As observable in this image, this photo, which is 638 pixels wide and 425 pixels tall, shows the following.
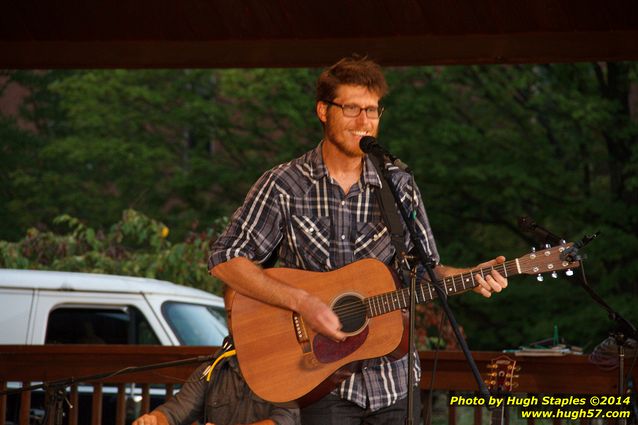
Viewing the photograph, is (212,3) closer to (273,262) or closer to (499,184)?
(273,262)

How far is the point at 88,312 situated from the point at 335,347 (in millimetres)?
4039

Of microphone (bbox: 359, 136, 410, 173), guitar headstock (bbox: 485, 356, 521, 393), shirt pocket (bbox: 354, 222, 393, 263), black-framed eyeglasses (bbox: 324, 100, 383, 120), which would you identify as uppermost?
black-framed eyeglasses (bbox: 324, 100, 383, 120)

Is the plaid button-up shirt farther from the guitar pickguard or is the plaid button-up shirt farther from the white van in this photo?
the white van

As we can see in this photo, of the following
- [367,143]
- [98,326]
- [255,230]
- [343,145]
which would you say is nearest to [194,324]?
[98,326]

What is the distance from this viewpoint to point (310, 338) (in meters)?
4.56

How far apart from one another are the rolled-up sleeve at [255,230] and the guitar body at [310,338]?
12 cm

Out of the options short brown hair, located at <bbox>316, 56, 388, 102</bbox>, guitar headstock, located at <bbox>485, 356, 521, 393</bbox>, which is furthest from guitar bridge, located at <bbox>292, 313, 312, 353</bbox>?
guitar headstock, located at <bbox>485, 356, 521, 393</bbox>

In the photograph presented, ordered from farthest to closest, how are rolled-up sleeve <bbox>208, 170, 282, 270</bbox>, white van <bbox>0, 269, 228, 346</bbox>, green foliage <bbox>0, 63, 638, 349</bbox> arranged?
green foliage <bbox>0, 63, 638, 349</bbox> < white van <bbox>0, 269, 228, 346</bbox> < rolled-up sleeve <bbox>208, 170, 282, 270</bbox>

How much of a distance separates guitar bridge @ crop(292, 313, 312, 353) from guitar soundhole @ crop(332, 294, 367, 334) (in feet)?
0.55

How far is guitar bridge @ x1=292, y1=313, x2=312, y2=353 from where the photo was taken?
4562 mm

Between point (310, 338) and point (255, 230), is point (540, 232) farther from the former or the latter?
point (255, 230)

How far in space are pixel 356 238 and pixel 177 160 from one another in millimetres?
19144

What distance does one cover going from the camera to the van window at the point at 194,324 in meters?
8.13

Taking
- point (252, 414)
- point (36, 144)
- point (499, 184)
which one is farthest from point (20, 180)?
point (252, 414)
